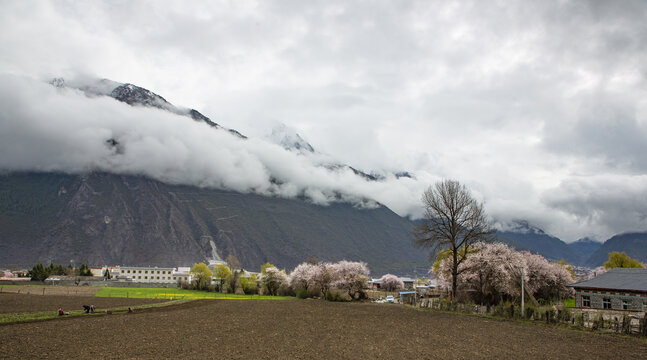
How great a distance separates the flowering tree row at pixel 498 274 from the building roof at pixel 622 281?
6.23 m

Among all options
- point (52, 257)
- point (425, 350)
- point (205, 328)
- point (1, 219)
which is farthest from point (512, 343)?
point (1, 219)

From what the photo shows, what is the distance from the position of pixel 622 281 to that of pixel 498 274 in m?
11.4

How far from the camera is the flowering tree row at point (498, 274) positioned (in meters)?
43.5

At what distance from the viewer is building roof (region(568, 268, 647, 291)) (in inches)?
1517

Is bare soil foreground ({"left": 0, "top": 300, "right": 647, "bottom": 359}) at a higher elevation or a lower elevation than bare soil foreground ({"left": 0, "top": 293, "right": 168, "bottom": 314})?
higher

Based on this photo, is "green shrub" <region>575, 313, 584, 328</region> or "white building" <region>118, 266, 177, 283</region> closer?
"green shrub" <region>575, 313, 584, 328</region>

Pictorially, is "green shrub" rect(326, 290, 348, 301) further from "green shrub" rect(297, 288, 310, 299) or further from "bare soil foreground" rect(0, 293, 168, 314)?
"bare soil foreground" rect(0, 293, 168, 314)

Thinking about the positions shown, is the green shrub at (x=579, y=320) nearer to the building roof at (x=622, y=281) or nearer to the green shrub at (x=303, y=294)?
the building roof at (x=622, y=281)

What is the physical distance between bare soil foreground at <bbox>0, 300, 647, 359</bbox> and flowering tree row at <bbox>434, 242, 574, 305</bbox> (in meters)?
12.3

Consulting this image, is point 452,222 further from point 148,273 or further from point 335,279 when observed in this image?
point 148,273

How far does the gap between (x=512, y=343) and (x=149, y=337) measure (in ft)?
67.3

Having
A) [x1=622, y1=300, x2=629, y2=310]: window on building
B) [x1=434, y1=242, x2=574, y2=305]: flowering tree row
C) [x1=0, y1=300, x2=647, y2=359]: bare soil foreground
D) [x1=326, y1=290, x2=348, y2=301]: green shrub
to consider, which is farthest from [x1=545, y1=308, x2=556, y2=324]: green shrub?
[x1=326, y1=290, x2=348, y2=301]: green shrub

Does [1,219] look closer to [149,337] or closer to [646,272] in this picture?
[149,337]

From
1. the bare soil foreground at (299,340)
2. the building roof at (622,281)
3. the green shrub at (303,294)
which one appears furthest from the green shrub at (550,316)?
the green shrub at (303,294)
